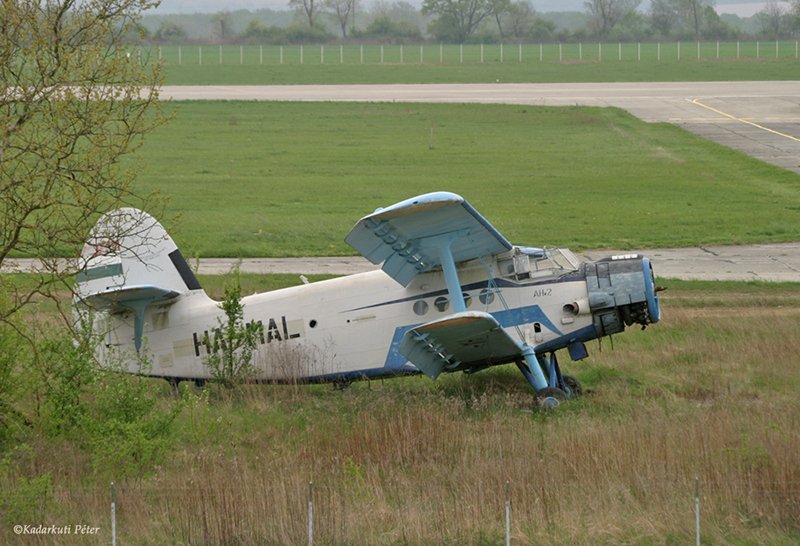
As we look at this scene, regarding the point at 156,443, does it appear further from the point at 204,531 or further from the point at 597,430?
the point at 597,430

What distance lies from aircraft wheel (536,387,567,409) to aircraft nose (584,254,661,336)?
1.09 metres

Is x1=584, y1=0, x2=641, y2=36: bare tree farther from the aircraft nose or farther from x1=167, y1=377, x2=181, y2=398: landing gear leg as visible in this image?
x1=167, y1=377, x2=181, y2=398: landing gear leg

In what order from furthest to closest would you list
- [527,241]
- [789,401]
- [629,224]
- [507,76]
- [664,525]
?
[507,76], [629,224], [527,241], [789,401], [664,525]

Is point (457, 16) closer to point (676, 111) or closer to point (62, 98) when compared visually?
point (676, 111)

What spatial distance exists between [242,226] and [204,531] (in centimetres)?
2213

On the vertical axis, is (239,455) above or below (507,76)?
below

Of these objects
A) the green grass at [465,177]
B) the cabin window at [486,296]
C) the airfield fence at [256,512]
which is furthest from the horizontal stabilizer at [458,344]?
the green grass at [465,177]

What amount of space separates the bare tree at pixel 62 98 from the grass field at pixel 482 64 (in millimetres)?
66411

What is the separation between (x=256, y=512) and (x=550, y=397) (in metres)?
5.71

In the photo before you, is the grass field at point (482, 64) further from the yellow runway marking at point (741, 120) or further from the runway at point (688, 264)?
the runway at point (688, 264)

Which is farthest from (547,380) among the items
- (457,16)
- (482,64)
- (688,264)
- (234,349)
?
(457,16)

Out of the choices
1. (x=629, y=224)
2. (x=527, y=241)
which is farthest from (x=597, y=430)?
(x=629, y=224)

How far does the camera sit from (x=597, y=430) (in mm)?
14414

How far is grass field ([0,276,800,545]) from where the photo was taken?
1145cm
